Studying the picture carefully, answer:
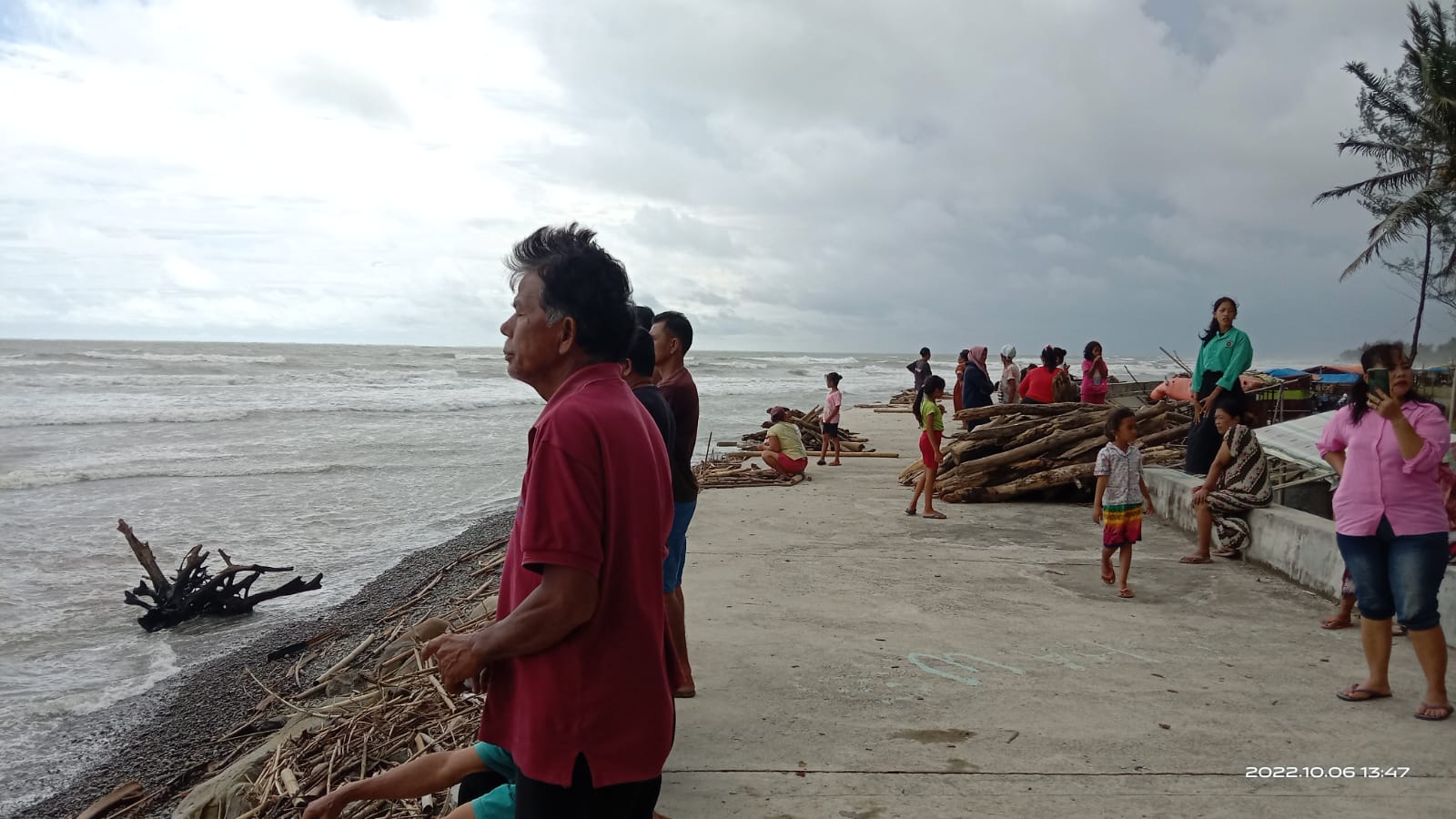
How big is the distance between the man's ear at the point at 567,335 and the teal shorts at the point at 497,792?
93 cm

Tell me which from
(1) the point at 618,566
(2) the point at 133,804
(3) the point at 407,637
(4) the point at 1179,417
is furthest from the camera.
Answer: (4) the point at 1179,417

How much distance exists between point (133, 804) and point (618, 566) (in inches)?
181

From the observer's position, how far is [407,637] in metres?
5.94

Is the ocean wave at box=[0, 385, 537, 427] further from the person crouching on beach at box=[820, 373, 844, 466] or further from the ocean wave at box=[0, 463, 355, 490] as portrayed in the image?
the person crouching on beach at box=[820, 373, 844, 466]

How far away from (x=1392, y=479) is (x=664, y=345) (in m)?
3.32

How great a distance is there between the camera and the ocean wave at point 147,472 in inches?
626

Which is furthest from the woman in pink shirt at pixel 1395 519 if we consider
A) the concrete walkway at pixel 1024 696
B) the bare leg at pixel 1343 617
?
the bare leg at pixel 1343 617

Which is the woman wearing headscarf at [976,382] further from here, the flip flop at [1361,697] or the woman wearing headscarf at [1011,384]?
the flip flop at [1361,697]

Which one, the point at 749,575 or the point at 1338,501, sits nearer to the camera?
the point at 1338,501

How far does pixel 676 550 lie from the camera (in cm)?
420

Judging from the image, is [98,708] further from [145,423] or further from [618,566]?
[145,423]

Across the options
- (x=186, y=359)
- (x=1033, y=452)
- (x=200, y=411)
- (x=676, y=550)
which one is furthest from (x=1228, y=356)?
(x=186, y=359)

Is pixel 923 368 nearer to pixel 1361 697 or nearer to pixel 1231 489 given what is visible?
pixel 1231 489

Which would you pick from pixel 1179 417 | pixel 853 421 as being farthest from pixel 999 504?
pixel 853 421
